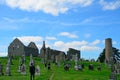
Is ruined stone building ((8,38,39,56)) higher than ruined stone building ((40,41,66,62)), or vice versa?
ruined stone building ((8,38,39,56))

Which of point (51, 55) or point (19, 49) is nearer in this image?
point (51, 55)

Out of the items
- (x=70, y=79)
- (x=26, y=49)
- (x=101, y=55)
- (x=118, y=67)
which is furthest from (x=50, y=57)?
(x=70, y=79)

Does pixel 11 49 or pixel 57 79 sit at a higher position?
pixel 11 49

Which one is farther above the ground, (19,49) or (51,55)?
(19,49)

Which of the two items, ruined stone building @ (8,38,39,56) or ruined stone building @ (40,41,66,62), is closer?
ruined stone building @ (40,41,66,62)

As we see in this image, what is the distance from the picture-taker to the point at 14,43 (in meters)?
127

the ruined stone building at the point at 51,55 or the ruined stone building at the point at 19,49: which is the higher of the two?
the ruined stone building at the point at 19,49

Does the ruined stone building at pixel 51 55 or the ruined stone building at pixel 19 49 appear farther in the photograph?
the ruined stone building at pixel 19 49

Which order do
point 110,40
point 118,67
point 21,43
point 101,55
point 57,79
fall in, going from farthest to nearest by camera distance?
point 101,55
point 21,43
point 110,40
point 118,67
point 57,79

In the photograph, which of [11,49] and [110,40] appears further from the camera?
[11,49]

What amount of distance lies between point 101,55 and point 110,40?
22853mm

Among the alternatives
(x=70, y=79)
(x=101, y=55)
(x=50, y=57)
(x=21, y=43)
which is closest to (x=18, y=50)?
(x=21, y=43)

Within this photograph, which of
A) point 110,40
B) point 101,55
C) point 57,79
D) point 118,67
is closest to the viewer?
point 57,79

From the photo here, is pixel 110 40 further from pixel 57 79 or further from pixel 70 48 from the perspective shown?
pixel 57 79
